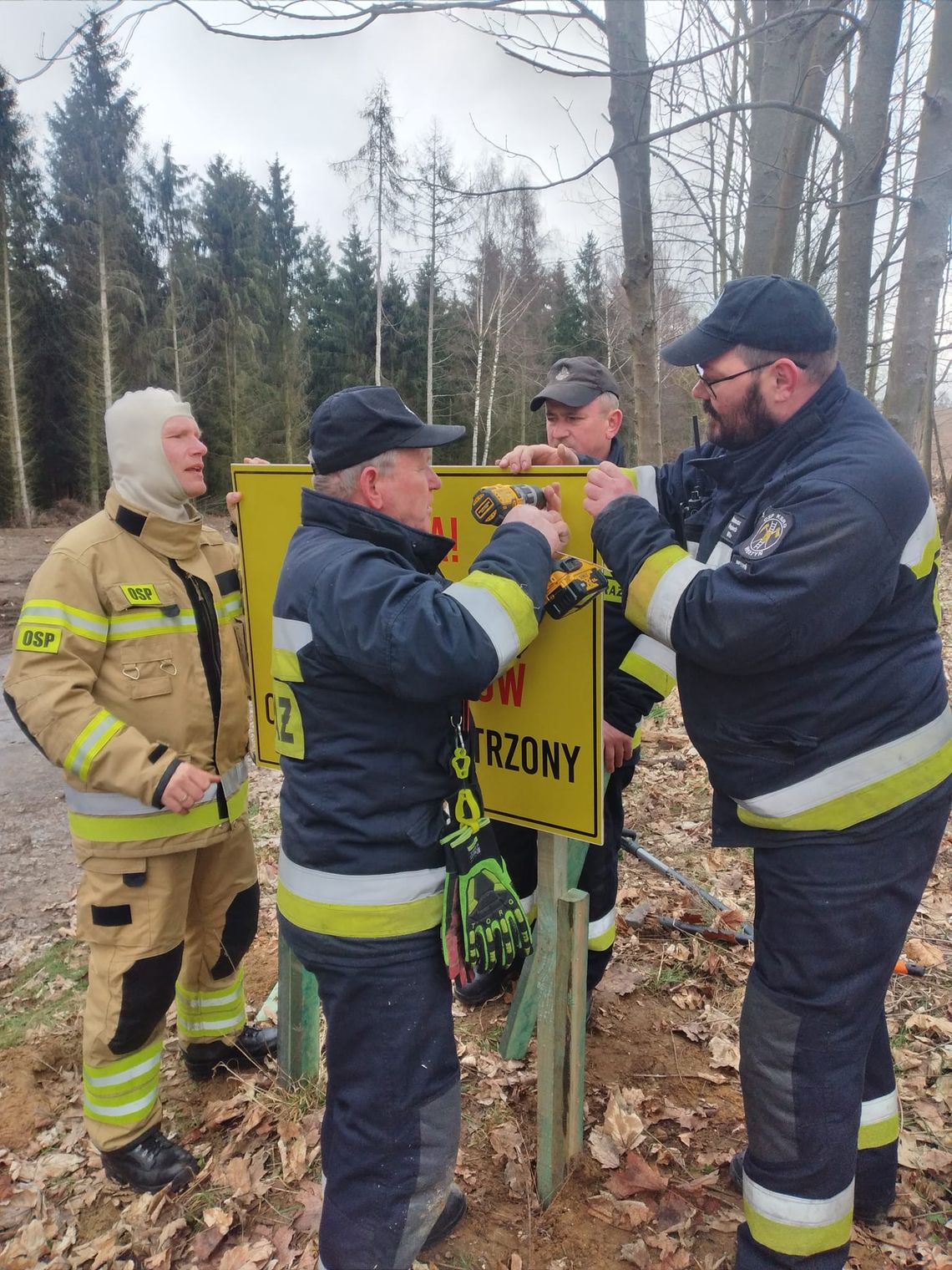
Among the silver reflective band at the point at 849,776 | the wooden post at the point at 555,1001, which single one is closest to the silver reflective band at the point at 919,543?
the silver reflective band at the point at 849,776

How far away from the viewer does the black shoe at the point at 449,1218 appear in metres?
2.55

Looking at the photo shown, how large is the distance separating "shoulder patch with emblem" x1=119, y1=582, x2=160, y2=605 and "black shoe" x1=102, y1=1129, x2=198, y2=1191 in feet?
6.10

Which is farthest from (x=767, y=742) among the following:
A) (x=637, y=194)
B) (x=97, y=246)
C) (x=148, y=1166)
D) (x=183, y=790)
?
(x=97, y=246)

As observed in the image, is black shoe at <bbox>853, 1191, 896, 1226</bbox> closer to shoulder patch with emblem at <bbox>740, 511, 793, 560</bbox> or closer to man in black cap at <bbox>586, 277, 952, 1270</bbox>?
man in black cap at <bbox>586, 277, 952, 1270</bbox>

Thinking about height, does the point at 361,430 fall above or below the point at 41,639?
above

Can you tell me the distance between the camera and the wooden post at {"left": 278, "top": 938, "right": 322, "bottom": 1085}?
3098 millimetres

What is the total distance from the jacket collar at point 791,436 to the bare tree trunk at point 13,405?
2811 cm

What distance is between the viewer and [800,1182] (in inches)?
83.0

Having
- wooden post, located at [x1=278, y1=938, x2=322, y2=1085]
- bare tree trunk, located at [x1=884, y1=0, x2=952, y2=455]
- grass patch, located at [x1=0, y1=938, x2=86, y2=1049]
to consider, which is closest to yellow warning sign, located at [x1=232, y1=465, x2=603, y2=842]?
wooden post, located at [x1=278, y1=938, x2=322, y2=1085]

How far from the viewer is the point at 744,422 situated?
7.34 ft

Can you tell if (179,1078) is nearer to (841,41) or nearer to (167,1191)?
(167,1191)

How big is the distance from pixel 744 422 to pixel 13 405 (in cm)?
2899

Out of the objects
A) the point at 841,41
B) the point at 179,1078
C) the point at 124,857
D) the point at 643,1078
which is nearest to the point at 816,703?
the point at 643,1078

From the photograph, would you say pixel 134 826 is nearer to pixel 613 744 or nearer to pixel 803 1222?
pixel 613 744
